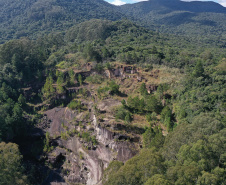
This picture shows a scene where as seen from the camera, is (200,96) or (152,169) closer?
(152,169)

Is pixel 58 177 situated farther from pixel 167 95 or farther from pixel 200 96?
pixel 200 96

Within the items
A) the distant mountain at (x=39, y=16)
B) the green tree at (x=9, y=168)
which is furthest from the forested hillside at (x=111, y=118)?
the distant mountain at (x=39, y=16)

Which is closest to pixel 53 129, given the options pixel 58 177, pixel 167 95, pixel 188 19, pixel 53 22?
pixel 58 177

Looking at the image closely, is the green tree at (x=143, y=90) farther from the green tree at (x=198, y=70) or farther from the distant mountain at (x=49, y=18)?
the distant mountain at (x=49, y=18)

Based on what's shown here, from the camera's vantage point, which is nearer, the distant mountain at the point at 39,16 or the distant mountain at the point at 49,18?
the distant mountain at the point at 39,16

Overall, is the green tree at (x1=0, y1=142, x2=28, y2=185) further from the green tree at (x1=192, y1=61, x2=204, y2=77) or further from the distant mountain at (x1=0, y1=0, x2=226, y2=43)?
the distant mountain at (x1=0, y1=0, x2=226, y2=43)

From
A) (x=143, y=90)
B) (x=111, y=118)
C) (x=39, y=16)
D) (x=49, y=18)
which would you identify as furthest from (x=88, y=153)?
(x=39, y=16)
